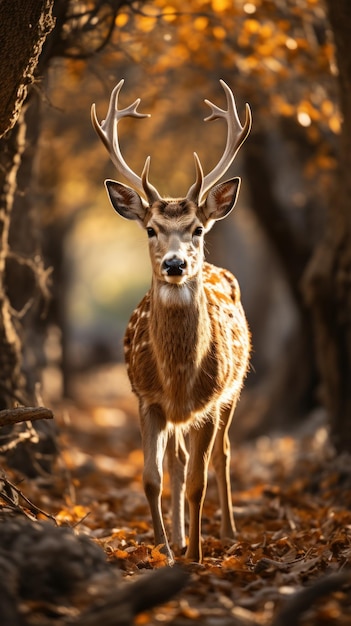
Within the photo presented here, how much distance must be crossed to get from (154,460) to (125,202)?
6.06ft

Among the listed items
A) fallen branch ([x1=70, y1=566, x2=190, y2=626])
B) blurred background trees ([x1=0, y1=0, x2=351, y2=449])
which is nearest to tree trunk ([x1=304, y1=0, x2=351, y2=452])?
blurred background trees ([x1=0, y1=0, x2=351, y2=449])

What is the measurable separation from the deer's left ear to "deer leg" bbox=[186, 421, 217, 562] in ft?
4.91

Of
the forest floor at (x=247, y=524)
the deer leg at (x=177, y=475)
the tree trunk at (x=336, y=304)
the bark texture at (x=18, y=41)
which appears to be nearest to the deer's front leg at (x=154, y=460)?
the forest floor at (x=247, y=524)

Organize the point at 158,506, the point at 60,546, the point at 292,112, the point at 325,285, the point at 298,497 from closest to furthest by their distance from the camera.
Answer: the point at 60,546 → the point at 158,506 → the point at 298,497 → the point at 325,285 → the point at 292,112

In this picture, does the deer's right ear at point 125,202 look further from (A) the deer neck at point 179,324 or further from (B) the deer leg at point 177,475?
(B) the deer leg at point 177,475

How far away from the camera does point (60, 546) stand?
179 inches

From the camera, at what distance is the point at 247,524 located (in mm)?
8438

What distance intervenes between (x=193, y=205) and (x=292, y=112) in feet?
18.3

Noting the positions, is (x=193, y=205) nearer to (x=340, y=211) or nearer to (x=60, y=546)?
(x=60, y=546)

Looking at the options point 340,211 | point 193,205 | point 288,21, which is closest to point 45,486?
point 193,205

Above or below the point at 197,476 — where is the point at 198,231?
above

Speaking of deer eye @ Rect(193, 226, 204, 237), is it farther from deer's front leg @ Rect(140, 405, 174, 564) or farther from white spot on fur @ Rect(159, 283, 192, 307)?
deer's front leg @ Rect(140, 405, 174, 564)

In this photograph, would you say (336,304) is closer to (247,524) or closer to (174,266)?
(247,524)

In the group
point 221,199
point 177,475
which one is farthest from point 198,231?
point 177,475
